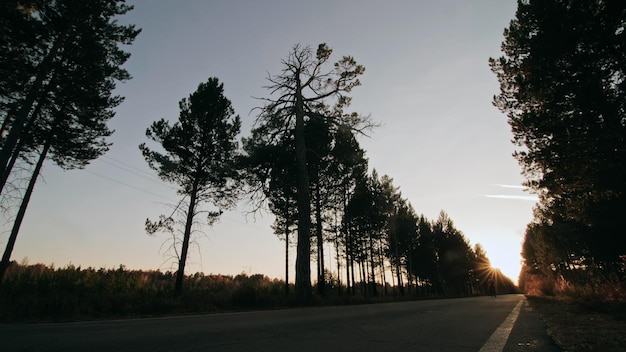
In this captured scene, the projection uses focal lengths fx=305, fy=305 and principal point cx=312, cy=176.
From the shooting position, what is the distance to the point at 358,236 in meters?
37.1

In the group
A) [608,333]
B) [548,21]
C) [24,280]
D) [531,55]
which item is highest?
[548,21]

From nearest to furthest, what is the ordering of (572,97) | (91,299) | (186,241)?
(91,299), (572,97), (186,241)

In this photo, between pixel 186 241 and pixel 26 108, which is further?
pixel 186 241

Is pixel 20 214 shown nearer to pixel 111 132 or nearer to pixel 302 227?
pixel 111 132

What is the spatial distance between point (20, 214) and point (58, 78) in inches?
280

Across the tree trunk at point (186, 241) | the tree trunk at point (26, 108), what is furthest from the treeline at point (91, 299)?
the tree trunk at point (26, 108)

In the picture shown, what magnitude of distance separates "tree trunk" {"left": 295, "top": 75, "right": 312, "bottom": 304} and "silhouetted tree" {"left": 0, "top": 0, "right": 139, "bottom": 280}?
9933 mm

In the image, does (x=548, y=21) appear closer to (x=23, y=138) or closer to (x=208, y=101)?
(x=208, y=101)

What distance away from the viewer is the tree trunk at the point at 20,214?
13.8 meters

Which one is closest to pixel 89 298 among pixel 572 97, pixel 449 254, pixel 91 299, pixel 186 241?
pixel 91 299

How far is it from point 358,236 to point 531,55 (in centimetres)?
2762

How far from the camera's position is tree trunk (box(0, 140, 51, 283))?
1379 centimetres

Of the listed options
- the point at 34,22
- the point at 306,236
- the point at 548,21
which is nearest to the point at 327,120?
the point at 306,236

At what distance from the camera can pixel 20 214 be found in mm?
15383
